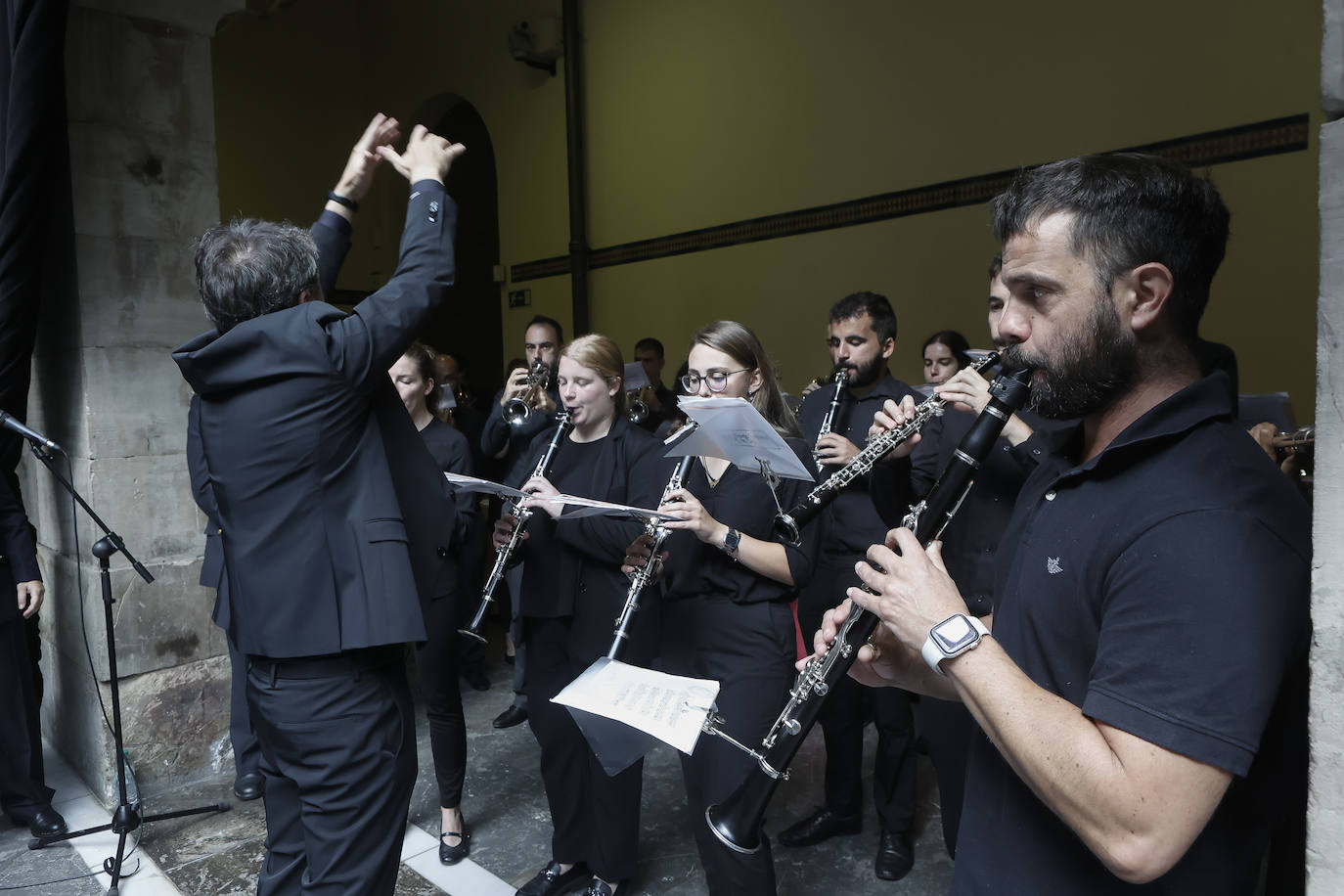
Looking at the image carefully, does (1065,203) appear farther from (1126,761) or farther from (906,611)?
(1126,761)

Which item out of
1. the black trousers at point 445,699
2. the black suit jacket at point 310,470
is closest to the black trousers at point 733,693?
the black suit jacket at point 310,470

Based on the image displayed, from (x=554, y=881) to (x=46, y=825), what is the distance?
2.00 metres

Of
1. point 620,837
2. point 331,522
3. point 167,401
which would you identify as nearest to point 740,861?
point 620,837

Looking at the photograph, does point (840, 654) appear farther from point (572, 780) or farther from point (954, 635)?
point (572, 780)

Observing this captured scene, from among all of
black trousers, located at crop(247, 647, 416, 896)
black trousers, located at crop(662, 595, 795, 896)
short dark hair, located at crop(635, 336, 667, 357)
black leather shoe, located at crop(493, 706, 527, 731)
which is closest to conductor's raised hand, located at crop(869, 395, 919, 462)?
black trousers, located at crop(662, 595, 795, 896)

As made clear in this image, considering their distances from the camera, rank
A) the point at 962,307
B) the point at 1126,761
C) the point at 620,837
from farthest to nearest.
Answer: the point at 962,307, the point at 620,837, the point at 1126,761

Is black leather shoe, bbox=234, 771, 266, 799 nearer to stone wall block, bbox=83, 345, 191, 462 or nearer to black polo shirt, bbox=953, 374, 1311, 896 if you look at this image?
stone wall block, bbox=83, 345, 191, 462

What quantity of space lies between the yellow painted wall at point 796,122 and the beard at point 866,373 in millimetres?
2729

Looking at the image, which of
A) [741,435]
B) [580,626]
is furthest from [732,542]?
[580,626]

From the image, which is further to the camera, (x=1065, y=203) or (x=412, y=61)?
(x=412, y=61)

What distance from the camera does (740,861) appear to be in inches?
91.7

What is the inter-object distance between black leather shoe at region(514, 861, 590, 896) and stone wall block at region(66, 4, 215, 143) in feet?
10.9

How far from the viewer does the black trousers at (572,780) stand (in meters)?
2.86

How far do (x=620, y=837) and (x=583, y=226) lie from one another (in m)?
7.08
